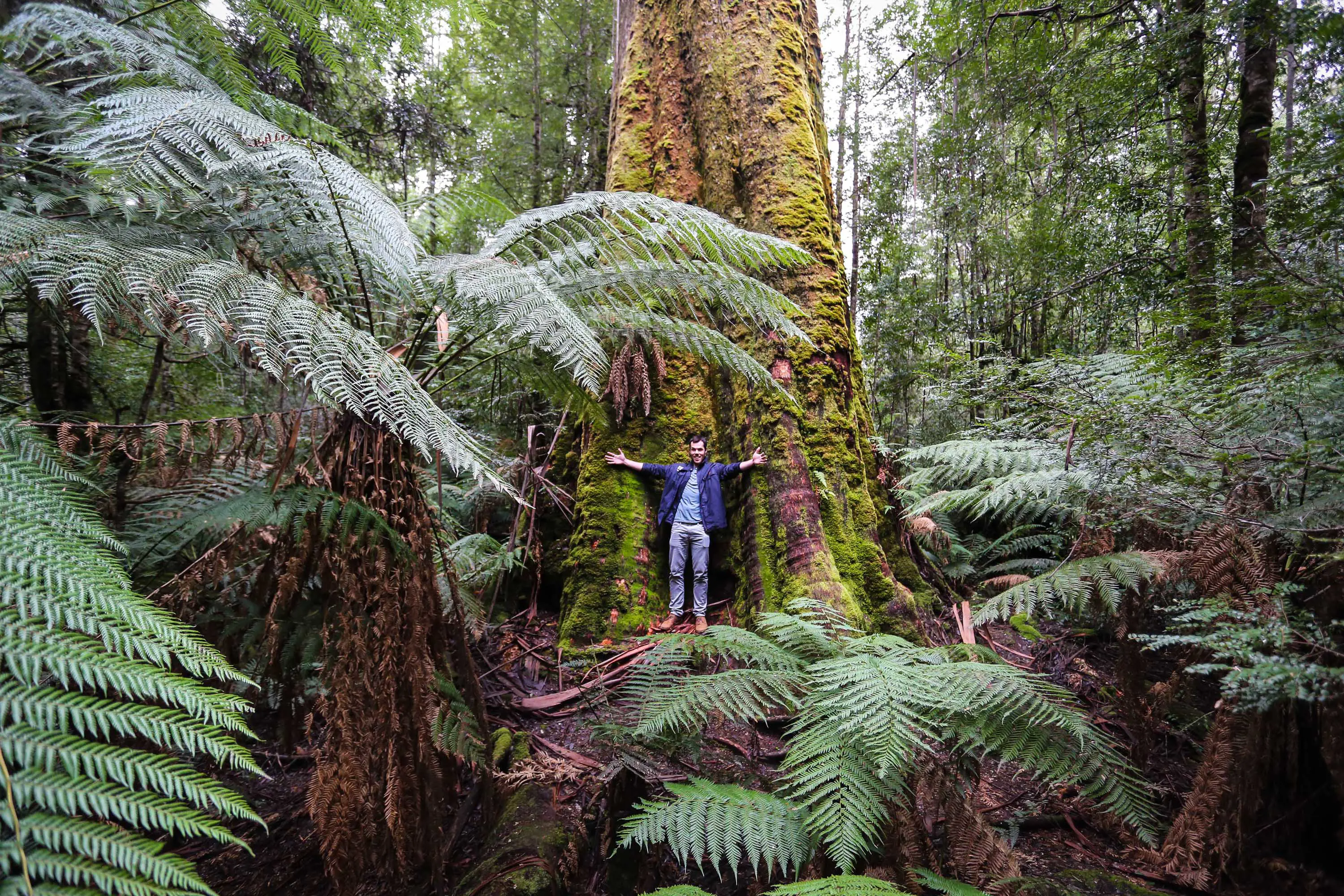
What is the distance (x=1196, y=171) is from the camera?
3645 mm

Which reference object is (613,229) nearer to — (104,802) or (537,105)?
(104,802)

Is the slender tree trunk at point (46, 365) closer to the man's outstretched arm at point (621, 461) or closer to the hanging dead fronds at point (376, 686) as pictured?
the hanging dead fronds at point (376, 686)

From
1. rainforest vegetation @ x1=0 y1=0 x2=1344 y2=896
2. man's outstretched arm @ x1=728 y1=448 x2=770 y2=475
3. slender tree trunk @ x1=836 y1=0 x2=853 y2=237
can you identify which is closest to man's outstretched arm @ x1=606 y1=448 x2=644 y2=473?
rainforest vegetation @ x1=0 y1=0 x2=1344 y2=896

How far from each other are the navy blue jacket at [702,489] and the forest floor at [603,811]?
0.94 metres

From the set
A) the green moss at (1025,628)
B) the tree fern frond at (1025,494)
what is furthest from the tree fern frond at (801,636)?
the green moss at (1025,628)

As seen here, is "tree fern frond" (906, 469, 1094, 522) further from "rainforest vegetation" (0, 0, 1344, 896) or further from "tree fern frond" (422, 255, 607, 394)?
"tree fern frond" (422, 255, 607, 394)

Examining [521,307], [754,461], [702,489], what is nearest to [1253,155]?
[754,461]

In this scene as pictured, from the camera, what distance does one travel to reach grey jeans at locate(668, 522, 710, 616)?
3215 millimetres

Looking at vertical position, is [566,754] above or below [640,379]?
below

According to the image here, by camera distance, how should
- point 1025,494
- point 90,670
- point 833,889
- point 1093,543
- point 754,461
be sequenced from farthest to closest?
point 754,461, point 1025,494, point 1093,543, point 833,889, point 90,670

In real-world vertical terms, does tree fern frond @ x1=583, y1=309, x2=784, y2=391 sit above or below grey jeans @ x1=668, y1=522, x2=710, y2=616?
above

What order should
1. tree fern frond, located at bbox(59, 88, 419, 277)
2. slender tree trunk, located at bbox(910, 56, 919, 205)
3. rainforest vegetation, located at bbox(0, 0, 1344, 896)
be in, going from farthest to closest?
slender tree trunk, located at bbox(910, 56, 919, 205)
tree fern frond, located at bbox(59, 88, 419, 277)
rainforest vegetation, located at bbox(0, 0, 1344, 896)

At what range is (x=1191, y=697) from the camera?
2.37m

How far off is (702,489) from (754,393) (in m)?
0.63
